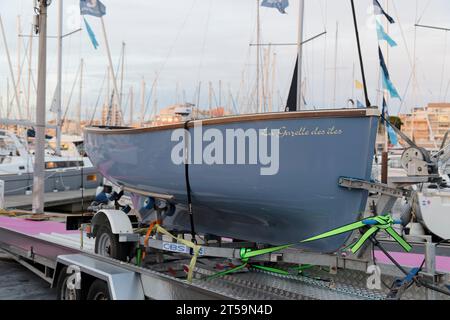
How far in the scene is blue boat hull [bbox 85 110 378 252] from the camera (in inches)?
141

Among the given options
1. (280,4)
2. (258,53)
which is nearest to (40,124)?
(280,4)

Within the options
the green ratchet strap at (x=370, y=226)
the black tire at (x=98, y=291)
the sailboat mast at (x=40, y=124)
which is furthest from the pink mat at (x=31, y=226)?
the green ratchet strap at (x=370, y=226)

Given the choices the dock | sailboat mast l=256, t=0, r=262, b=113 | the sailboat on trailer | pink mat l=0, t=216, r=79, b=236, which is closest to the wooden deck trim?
the sailboat on trailer

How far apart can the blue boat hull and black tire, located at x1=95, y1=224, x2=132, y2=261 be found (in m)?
0.59

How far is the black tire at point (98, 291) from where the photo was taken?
3.96 metres

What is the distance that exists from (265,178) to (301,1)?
5.55m

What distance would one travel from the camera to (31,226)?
6.68m

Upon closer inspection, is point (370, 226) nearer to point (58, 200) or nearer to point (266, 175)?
point (266, 175)

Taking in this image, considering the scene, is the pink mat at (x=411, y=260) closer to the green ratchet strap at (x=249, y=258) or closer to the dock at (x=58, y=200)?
the green ratchet strap at (x=249, y=258)

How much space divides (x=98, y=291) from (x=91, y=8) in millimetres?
8691

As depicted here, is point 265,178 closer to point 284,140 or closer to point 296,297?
point 284,140

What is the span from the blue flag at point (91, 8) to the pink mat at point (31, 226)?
18.3ft

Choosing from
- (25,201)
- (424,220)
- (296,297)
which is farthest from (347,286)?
(25,201)

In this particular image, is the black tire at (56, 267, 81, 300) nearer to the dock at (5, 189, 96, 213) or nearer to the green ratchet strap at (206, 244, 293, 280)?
the green ratchet strap at (206, 244, 293, 280)
